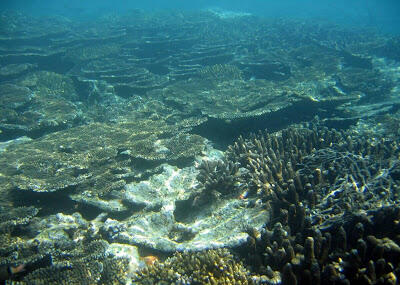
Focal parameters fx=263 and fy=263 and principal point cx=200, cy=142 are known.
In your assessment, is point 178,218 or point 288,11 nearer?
point 178,218

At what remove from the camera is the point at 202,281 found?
335 centimetres

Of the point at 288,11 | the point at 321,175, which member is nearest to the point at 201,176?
the point at 321,175

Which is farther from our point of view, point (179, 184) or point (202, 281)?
point (179, 184)

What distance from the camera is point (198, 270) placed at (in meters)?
3.50

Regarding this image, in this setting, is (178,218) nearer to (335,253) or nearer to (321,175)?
(321,175)

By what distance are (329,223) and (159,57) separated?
14739mm

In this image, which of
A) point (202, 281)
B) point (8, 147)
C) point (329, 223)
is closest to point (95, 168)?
point (8, 147)

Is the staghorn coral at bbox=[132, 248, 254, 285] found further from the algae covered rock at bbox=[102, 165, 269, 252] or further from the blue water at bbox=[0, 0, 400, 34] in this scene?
the blue water at bbox=[0, 0, 400, 34]

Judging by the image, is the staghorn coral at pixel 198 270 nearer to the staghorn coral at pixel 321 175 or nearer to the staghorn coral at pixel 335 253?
the staghorn coral at pixel 335 253

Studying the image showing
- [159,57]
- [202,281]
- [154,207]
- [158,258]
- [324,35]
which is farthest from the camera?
[324,35]

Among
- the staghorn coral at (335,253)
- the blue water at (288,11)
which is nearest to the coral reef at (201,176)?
the staghorn coral at (335,253)

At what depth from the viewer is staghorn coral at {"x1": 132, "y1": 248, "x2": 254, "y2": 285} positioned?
11.0 feet

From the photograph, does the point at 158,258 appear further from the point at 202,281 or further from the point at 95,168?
the point at 95,168

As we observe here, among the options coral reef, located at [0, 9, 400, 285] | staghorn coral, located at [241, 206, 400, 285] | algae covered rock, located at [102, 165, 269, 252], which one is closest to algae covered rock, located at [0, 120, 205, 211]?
coral reef, located at [0, 9, 400, 285]
